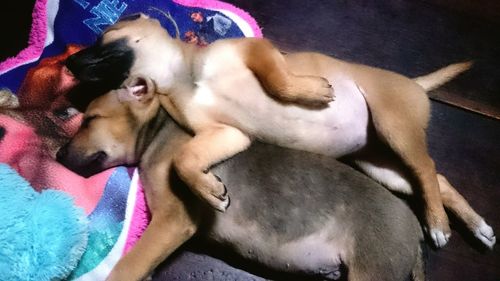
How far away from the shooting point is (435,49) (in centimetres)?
207

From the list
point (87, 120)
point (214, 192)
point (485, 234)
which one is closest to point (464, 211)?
point (485, 234)

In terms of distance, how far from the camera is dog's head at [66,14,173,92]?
159 centimetres

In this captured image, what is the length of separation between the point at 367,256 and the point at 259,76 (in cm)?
54

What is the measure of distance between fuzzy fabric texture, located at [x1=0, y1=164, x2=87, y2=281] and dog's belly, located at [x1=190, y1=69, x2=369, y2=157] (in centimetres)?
43

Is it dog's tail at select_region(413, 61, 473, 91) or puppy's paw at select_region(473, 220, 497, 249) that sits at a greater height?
dog's tail at select_region(413, 61, 473, 91)

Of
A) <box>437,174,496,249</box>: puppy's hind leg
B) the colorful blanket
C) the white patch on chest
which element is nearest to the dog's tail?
<box>437,174,496,249</box>: puppy's hind leg

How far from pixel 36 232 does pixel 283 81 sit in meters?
0.71

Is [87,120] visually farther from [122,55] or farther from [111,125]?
[122,55]

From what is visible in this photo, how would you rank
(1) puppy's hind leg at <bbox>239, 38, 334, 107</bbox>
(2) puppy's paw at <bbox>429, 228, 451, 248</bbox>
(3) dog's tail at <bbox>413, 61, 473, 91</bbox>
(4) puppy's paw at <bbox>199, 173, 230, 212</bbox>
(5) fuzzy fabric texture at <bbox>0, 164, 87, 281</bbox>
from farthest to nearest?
1. (3) dog's tail at <bbox>413, 61, 473, 91</bbox>
2. (2) puppy's paw at <bbox>429, 228, 451, 248</bbox>
3. (1) puppy's hind leg at <bbox>239, 38, 334, 107</bbox>
4. (4) puppy's paw at <bbox>199, 173, 230, 212</bbox>
5. (5) fuzzy fabric texture at <bbox>0, 164, 87, 281</bbox>

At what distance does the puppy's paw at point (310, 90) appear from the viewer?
162 centimetres

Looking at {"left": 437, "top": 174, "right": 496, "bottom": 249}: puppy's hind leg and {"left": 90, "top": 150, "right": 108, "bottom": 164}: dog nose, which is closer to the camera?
{"left": 90, "top": 150, "right": 108, "bottom": 164}: dog nose

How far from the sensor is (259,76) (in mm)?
1672

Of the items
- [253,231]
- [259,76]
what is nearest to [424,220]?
[253,231]

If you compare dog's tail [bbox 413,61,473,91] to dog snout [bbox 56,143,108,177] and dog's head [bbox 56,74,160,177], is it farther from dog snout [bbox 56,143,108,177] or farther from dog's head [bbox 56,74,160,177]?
dog snout [bbox 56,143,108,177]
